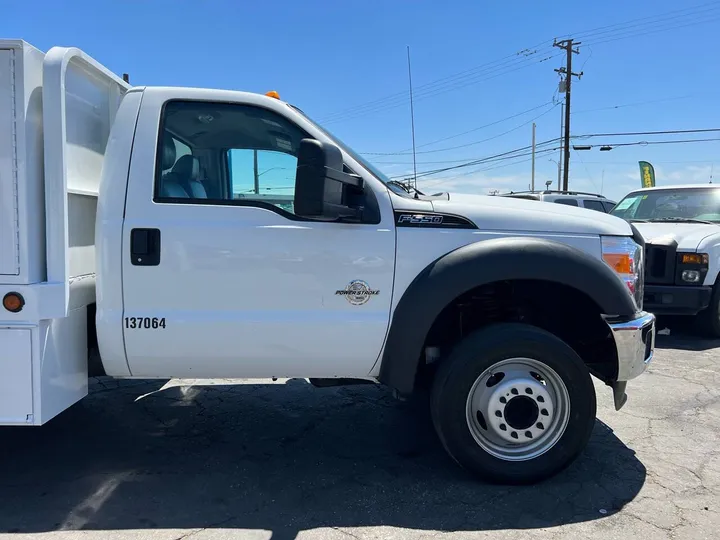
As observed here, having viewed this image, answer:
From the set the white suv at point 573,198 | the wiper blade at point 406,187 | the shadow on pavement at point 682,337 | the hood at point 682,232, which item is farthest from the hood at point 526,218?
the white suv at point 573,198

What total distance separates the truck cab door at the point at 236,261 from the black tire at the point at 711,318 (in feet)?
17.5

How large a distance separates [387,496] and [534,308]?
4.80 feet

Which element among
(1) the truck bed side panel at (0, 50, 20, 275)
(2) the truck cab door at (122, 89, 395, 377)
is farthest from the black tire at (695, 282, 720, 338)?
(1) the truck bed side panel at (0, 50, 20, 275)

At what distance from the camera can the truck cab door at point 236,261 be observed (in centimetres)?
298

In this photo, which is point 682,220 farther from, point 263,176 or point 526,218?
point 263,176

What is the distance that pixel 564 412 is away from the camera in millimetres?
3193

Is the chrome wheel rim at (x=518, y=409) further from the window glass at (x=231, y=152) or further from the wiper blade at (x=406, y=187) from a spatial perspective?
the window glass at (x=231, y=152)

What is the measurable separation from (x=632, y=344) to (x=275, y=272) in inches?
80.5

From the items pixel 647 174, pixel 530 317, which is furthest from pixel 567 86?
pixel 530 317

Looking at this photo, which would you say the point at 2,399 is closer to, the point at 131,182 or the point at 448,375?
the point at 131,182

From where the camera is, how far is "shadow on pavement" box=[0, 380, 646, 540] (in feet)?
9.43

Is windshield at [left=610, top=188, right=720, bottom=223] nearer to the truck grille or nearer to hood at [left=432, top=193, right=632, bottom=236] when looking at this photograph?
the truck grille

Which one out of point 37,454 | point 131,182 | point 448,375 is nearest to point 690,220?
point 448,375

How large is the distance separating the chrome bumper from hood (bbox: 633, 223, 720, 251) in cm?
377
